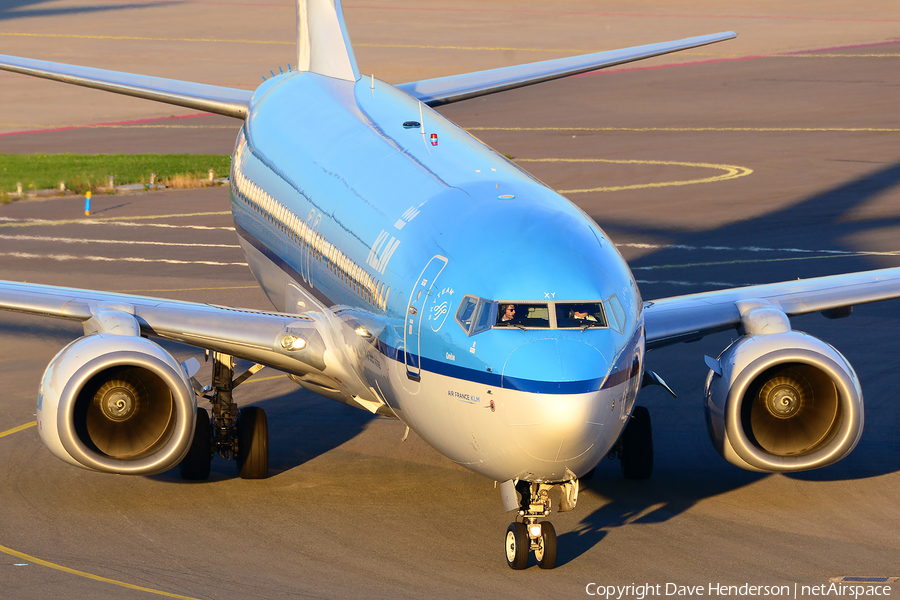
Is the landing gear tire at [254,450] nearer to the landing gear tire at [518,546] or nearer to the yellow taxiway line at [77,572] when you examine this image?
the yellow taxiway line at [77,572]

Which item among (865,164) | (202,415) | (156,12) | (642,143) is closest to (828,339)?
(202,415)

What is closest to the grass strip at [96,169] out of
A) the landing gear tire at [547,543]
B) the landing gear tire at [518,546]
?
the landing gear tire at [518,546]

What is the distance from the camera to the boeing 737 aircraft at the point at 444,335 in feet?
50.3

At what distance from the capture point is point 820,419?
19.0m

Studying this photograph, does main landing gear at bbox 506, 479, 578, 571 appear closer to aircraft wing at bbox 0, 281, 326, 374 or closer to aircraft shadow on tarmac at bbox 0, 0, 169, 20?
aircraft wing at bbox 0, 281, 326, 374

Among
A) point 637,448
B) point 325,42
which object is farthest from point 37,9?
point 637,448

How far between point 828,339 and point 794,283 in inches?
344

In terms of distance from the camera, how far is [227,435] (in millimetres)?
22031

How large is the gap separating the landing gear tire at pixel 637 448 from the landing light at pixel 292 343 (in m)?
5.14

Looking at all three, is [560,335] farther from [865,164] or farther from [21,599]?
[865,164]

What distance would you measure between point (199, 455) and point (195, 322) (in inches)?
95.1

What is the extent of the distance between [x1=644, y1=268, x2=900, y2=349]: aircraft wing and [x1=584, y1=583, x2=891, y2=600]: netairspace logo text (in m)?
4.39

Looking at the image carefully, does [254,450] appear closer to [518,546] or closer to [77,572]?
[77,572]

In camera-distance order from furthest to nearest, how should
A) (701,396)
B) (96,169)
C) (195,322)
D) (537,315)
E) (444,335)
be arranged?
(96,169) < (701,396) < (195,322) < (444,335) < (537,315)
